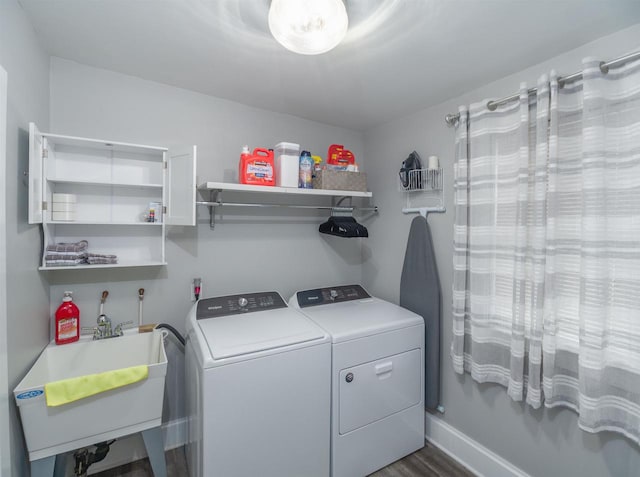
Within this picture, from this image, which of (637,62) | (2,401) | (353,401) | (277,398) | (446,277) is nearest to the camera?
(2,401)

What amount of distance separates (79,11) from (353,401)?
2.31 m

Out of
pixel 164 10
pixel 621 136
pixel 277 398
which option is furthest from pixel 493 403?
pixel 164 10

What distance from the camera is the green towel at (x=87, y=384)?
1204 millimetres

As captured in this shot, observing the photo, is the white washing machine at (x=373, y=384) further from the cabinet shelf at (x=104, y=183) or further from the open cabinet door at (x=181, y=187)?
the cabinet shelf at (x=104, y=183)

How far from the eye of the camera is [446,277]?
206 centimetres

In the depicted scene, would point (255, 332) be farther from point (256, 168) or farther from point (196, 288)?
point (256, 168)

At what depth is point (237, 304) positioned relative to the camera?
1967 mm

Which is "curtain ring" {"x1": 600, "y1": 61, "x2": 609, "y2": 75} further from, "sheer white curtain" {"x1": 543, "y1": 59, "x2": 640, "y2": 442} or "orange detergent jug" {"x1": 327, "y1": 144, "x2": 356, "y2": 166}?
"orange detergent jug" {"x1": 327, "y1": 144, "x2": 356, "y2": 166}

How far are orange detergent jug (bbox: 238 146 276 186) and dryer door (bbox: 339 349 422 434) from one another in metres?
1.25

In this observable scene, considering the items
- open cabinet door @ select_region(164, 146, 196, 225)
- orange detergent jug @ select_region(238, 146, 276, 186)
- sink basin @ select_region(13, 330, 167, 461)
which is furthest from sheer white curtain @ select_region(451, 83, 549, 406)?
sink basin @ select_region(13, 330, 167, 461)

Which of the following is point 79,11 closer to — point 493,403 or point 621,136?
point 621,136

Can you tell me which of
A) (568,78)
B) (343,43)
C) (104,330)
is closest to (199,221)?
(104,330)

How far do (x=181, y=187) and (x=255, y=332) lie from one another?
→ 0.93 meters

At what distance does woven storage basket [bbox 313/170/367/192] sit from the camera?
6.90 ft
